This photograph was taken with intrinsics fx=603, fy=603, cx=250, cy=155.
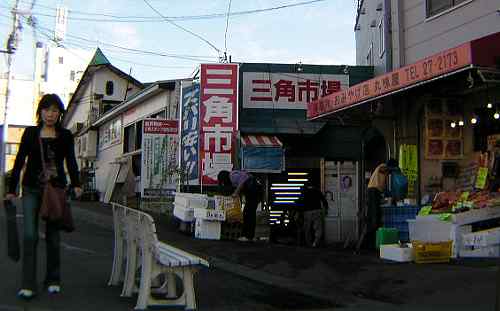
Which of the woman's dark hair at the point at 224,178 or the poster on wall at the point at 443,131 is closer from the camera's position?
the poster on wall at the point at 443,131

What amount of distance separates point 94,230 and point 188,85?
17.0ft

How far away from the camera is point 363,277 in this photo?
8219mm

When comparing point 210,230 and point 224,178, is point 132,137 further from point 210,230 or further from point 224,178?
point 210,230

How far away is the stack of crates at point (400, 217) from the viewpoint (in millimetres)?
12062

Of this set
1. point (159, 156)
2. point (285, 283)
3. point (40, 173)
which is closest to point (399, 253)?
point (285, 283)

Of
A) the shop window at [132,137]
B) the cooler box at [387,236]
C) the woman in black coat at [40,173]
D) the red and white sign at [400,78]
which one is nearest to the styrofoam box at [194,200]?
the red and white sign at [400,78]

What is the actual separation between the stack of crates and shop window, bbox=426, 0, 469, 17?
4.07 metres

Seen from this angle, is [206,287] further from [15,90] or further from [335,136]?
[15,90]

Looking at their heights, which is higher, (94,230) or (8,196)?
(8,196)

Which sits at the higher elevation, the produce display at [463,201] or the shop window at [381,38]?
the shop window at [381,38]

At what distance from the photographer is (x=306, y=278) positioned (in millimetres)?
8336

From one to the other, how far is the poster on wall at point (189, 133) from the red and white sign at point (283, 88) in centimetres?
139

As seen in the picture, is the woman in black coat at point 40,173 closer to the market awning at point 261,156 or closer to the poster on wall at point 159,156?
the market awning at point 261,156

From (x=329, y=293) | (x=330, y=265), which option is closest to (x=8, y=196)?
(x=329, y=293)
